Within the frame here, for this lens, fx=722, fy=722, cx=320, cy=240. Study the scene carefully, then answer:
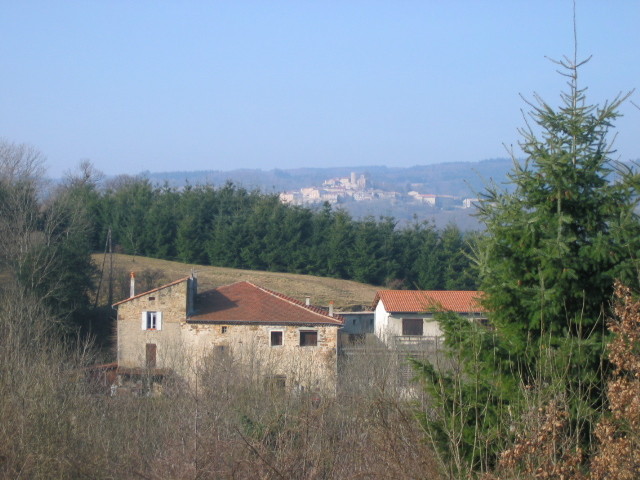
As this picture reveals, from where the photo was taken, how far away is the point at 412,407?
24.0 ft

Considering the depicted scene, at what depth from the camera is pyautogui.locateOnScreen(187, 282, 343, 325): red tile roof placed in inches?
979

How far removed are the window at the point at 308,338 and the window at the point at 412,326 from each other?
533cm

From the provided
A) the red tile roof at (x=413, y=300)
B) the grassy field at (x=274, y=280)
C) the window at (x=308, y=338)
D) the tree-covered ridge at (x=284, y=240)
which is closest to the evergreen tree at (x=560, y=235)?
the window at (x=308, y=338)

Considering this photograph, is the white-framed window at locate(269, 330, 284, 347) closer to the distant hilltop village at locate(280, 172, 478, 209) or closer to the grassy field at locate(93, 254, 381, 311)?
the grassy field at locate(93, 254, 381, 311)

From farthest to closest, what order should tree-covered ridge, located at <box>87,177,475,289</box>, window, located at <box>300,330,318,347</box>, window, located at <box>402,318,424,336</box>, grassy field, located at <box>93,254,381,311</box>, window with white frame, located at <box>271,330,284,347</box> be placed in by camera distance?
tree-covered ridge, located at <box>87,177,475,289</box>
grassy field, located at <box>93,254,381,311</box>
window, located at <box>402,318,424,336</box>
window with white frame, located at <box>271,330,284,347</box>
window, located at <box>300,330,318,347</box>

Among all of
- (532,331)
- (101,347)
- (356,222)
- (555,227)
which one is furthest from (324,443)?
(356,222)

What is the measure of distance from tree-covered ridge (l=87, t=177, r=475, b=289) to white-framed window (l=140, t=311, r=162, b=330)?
21473 millimetres

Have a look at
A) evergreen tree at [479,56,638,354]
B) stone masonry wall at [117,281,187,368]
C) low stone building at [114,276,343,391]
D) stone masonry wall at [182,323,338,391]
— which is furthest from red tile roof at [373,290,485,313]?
evergreen tree at [479,56,638,354]

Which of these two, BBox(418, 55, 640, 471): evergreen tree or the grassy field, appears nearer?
BBox(418, 55, 640, 471): evergreen tree

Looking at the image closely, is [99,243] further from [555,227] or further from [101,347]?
[555,227]

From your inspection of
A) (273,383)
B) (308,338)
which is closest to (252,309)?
(308,338)

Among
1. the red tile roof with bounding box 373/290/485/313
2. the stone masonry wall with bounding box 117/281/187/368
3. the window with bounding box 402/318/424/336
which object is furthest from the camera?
the window with bounding box 402/318/424/336

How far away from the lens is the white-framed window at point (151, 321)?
2489 centimetres

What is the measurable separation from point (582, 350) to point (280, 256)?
4052 centimetres
